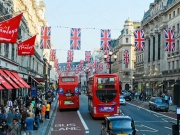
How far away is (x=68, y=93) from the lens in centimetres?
3819

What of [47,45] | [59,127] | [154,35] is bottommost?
[59,127]

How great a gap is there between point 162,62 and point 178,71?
11384mm

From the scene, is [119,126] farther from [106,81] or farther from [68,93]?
[68,93]

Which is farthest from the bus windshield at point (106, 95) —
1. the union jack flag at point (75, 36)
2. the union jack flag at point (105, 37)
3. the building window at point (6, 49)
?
the building window at point (6, 49)

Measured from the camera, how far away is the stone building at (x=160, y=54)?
60.9 meters

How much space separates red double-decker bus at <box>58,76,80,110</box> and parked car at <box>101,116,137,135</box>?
66.4ft

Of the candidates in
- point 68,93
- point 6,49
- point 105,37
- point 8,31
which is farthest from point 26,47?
point 8,31

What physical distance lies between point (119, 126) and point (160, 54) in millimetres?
55781

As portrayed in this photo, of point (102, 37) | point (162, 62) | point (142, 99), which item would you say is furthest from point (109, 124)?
point (162, 62)

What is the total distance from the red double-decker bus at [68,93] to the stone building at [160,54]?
2458 centimetres

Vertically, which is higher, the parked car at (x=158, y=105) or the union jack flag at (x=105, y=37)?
the union jack flag at (x=105, y=37)

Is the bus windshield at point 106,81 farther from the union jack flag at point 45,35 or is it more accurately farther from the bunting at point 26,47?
the union jack flag at point 45,35

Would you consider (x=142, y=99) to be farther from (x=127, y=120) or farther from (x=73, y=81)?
(x=127, y=120)

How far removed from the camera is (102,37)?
3553 cm
